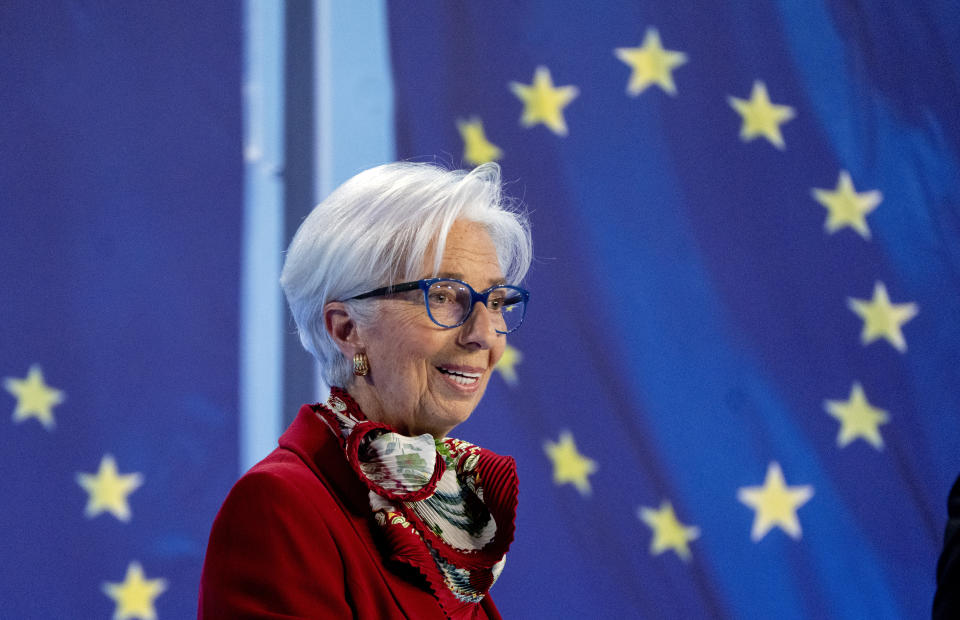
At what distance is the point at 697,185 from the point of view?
8.43ft

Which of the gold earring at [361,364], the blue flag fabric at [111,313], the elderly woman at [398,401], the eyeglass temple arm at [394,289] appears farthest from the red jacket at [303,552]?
the blue flag fabric at [111,313]

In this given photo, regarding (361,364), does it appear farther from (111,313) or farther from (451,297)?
(111,313)

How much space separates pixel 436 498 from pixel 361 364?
9.8 inches

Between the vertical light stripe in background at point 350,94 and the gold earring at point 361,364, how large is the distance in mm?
913

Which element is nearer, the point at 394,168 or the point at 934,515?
the point at 394,168

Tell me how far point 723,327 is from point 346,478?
4.83ft

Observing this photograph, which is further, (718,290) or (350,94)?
(718,290)

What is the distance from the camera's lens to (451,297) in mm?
1475

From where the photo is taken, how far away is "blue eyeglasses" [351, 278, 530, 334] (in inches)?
56.6

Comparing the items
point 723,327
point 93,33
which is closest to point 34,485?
point 93,33

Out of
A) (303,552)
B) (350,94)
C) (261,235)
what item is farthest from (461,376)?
(350,94)

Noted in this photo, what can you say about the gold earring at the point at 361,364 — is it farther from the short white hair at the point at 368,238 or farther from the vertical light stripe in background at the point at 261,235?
the vertical light stripe in background at the point at 261,235

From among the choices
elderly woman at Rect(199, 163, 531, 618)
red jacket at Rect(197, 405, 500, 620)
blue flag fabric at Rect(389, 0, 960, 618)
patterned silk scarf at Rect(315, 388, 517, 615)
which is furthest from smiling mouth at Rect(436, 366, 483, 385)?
blue flag fabric at Rect(389, 0, 960, 618)

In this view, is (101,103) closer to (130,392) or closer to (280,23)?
(280,23)
